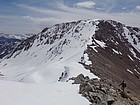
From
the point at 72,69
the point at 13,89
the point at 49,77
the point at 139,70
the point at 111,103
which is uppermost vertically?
the point at 13,89

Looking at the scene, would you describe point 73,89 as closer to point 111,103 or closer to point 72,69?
point 111,103

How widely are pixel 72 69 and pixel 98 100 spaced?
34768 mm

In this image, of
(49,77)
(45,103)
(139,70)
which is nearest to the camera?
(45,103)

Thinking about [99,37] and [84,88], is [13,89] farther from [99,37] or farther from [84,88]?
[99,37]

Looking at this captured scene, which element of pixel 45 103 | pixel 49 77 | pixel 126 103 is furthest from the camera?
pixel 49 77

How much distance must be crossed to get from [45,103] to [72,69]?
132ft

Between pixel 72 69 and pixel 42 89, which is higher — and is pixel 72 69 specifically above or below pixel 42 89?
below

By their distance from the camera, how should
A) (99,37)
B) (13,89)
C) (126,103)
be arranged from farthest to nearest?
(99,37) < (126,103) < (13,89)

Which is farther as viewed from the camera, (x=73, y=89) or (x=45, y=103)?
(x=73, y=89)

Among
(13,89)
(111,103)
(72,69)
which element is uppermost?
(13,89)

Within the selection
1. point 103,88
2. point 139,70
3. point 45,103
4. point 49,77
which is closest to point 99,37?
point 139,70

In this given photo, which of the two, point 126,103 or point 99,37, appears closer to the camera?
point 126,103

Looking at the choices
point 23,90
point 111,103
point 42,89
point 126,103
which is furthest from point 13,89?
point 126,103

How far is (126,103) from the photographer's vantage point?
31.5 meters
